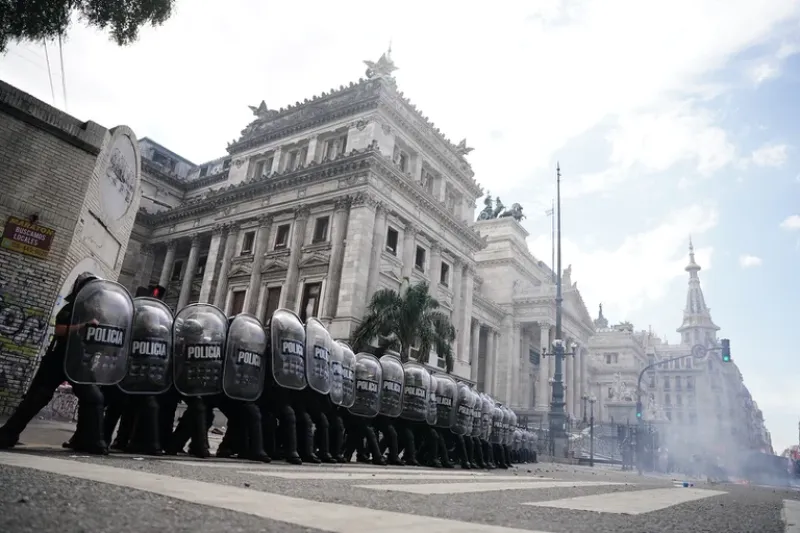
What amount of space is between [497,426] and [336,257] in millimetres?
15317

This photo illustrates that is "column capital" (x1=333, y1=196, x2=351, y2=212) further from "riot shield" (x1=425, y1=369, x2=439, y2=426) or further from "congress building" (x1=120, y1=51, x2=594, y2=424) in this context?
"riot shield" (x1=425, y1=369, x2=439, y2=426)

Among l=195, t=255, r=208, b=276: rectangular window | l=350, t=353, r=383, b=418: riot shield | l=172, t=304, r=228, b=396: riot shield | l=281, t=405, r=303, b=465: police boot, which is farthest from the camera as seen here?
l=195, t=255, r=208, b=276: rectangular window

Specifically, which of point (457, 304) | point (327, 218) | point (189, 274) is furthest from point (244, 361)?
point (189, 274)

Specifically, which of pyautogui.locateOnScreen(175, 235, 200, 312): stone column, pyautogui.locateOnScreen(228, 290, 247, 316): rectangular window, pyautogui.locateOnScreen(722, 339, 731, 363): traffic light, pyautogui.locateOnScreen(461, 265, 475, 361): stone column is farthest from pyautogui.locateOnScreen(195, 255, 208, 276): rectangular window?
pyautogui.locateOnScreen(722, 339, 731, 363): traffic light

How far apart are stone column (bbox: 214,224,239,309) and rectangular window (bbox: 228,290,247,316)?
531 millimetres

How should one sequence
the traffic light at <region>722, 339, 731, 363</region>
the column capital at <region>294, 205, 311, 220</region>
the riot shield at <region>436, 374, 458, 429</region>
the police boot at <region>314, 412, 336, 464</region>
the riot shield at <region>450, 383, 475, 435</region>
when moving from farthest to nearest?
1. the column capital at <region>294, 205, 311, 220</region>
2. the traffic light at <region>722, 339, 731, 363</region>
3. the riot shield at <region>450, 383, 475, 435</region>
4. the riot shield at <region>436, 374, 458, 429</region>
5. the police boot at <region>314, 412, 336, 464</region>

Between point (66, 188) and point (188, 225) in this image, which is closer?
point (66, 188)

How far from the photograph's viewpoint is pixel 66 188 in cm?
1192

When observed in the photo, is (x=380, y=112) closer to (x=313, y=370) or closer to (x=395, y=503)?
(x=313, y=370)

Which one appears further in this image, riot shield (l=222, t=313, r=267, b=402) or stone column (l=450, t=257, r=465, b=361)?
stone column (l=450, t=257, r=465, b=361)

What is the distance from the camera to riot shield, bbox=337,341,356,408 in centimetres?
922

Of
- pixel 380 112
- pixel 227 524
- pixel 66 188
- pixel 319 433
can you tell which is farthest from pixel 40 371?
pixel 380 112

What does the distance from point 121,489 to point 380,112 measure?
1149 inches

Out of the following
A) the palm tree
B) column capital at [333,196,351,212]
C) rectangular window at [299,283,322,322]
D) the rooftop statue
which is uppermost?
the rooftop statue
